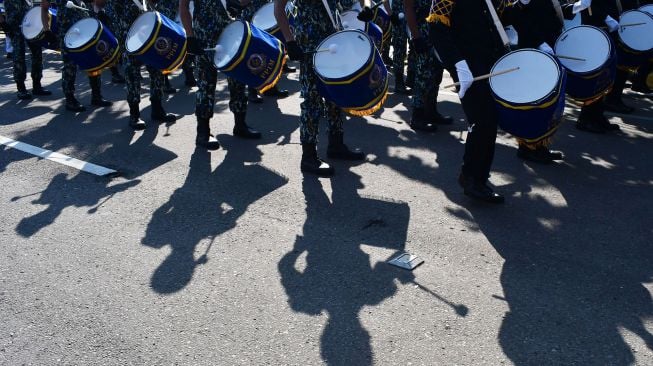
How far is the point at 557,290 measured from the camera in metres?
3.81

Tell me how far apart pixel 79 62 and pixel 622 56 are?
18.9 feet

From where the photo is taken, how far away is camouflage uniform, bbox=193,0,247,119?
251 inches

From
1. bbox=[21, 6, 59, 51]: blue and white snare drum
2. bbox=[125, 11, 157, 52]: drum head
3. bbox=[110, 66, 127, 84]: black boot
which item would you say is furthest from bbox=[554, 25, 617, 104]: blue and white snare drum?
bbox=[110, 66, 127, 84]: black boot

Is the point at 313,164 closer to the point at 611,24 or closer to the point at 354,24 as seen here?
the point at 354,24

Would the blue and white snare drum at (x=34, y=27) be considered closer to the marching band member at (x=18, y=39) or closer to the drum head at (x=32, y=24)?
the drum head at (x=32, y=24)

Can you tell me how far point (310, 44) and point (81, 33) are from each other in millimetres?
3377

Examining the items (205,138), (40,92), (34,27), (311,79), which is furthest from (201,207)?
(40,92)

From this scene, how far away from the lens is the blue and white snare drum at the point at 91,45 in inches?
300

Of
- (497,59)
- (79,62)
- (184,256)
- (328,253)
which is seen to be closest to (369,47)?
(497,59)

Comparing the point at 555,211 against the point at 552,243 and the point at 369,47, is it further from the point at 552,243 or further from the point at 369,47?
the point at 369,47

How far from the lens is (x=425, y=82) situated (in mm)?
7094

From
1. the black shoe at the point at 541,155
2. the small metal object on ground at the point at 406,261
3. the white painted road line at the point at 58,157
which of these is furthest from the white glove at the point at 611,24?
the white painted road line at the point at 58,157

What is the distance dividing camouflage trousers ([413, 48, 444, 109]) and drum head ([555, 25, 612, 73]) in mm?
1231

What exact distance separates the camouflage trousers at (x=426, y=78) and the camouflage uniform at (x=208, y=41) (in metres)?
1.78
